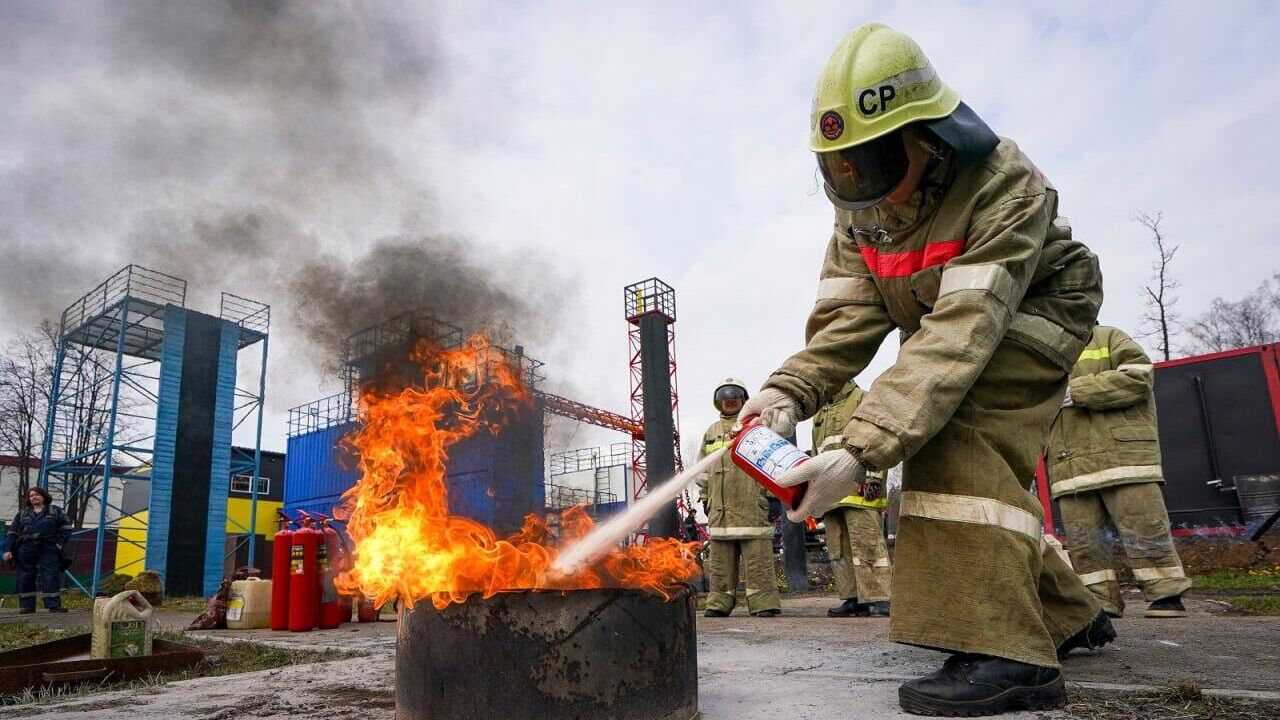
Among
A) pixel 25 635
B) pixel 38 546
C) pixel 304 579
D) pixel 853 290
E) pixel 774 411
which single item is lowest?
pixel 25 635

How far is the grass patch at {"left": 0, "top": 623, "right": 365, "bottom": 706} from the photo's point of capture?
298cm

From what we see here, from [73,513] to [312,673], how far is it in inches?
1157

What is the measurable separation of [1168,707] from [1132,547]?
10.7ft

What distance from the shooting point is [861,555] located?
6406 millimetres

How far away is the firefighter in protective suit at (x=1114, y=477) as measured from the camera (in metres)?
4.84

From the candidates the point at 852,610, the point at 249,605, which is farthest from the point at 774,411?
the point at 249,605

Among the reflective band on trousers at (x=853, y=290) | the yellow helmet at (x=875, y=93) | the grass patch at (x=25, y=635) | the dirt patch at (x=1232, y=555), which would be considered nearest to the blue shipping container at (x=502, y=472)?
the grass patch at (x=25, y=635)

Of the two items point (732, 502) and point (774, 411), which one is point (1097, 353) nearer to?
point (732, 502)

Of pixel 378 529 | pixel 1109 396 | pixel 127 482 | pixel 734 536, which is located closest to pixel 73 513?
pixel 127 482

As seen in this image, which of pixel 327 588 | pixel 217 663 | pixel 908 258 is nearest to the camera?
pixel 908 258

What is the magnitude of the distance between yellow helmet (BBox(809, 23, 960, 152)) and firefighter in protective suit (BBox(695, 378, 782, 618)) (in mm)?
4556

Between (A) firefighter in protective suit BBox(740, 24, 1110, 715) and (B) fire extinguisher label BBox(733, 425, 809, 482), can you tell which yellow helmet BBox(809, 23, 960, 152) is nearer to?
(A) firefighter in protective suit BBox(740, 24, 1110, 715)

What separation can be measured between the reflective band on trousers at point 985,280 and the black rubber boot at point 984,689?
1.09m

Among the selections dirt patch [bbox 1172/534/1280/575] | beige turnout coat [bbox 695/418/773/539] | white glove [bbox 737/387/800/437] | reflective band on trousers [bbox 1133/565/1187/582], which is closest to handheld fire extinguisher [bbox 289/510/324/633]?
beige turnout coat [bbox 695/418/773/539]
